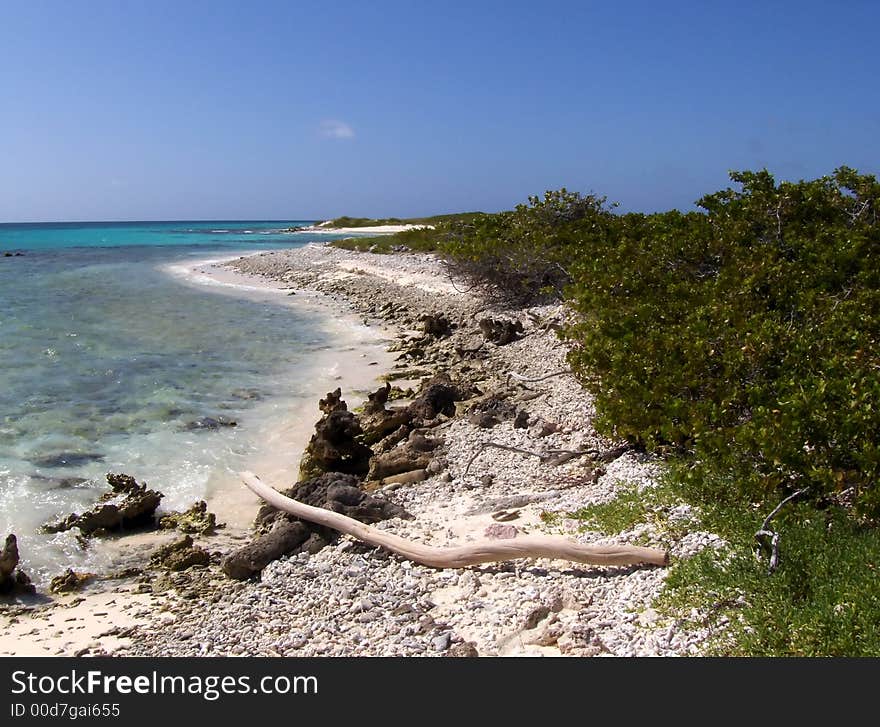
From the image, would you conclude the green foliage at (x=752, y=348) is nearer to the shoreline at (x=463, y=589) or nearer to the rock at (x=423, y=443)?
the shoreline at (x=463, y=589)

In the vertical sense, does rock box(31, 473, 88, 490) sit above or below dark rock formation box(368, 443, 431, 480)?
below

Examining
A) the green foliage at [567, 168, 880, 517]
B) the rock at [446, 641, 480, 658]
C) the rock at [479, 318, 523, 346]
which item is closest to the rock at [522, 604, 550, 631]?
the rock at [446, 641, 480, 658]

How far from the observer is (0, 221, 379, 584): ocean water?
33.5ft

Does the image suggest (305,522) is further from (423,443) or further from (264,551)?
(423,443)

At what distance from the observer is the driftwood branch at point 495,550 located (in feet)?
19.2

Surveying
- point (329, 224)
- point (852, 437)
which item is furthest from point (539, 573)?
point (329, 224)

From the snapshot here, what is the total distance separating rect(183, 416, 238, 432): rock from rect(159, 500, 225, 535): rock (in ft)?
11.8

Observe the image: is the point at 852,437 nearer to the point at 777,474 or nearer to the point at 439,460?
the point at 777,474

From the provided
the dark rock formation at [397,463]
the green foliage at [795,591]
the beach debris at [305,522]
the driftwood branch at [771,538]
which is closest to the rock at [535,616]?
the green foliage at [795,591]

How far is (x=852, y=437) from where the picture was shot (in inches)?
231

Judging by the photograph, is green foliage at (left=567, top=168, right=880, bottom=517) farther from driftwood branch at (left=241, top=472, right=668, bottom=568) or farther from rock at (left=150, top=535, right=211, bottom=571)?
rock at (left=150, top=535, right=211, bottom=571)

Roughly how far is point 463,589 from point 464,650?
1008 millimetres

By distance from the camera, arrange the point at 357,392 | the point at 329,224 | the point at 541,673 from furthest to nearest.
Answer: the point at 329,224 < the point at 357,392 < the point at 541,673

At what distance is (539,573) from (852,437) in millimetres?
2904
